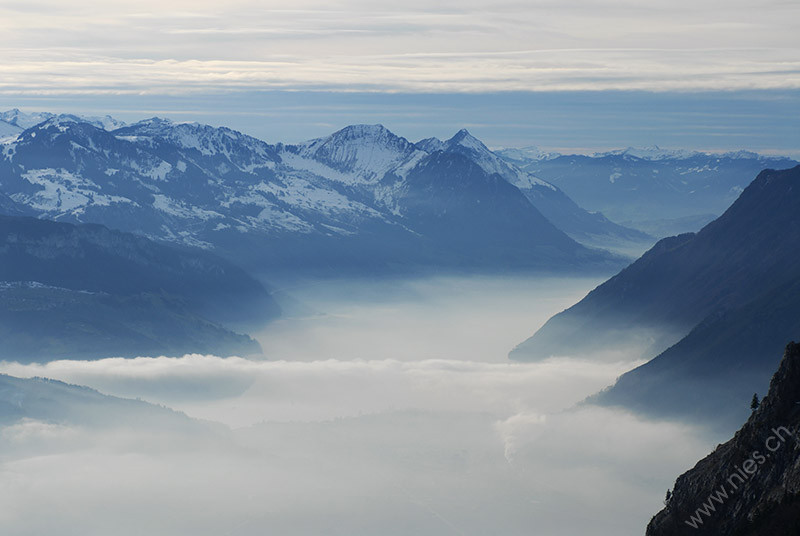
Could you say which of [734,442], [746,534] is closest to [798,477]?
[746,534]

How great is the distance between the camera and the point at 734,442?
125 m

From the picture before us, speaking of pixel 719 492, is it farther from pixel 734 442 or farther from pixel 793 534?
pixel 793 534

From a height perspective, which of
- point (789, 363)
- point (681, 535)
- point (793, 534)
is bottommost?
point (681, 535)

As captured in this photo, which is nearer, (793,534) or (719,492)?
(793,534)

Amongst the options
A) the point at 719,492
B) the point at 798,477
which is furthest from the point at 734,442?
the point at 798,477

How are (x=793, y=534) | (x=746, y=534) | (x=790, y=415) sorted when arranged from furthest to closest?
1. (x=790, y=415)
2. (x=746, y=534)
3. (x=793, y=534)

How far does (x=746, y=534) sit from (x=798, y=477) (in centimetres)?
769

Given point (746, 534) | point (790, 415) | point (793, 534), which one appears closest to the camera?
point (793, 534)

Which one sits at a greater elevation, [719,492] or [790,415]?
[790,415]

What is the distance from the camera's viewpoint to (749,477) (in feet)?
390

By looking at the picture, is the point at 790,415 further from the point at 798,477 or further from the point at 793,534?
the point at 793,534

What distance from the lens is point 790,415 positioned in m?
122

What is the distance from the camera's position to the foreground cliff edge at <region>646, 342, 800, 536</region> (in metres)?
113

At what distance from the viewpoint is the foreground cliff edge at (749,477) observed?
4457 inches
